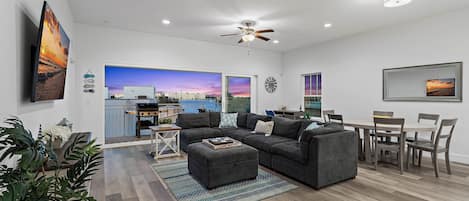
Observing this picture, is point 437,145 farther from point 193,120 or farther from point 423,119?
point 193,120

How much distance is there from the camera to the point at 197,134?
4973 mm

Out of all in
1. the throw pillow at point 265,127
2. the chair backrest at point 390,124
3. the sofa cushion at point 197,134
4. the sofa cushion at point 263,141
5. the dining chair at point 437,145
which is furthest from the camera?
the sofa cushion at point 197,134

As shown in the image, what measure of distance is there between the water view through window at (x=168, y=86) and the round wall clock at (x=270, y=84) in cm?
170

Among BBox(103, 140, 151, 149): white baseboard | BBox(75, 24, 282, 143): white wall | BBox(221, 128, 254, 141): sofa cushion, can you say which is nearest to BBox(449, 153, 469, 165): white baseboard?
BBox(221, 128, 254, 141): sofa cushion

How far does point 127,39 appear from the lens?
5.67 meters

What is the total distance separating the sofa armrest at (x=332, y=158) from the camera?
299 centimetres

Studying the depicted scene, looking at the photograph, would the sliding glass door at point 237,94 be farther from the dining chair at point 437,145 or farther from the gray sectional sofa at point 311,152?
the dining chair at point 437,145

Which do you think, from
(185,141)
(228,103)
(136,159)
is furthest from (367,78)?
(136,159)

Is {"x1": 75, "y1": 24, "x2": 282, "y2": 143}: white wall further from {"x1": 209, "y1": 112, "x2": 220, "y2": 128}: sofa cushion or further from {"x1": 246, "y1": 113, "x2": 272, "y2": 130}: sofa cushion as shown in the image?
{"x1": 246, "y1": 113, "x2": 272, "y2": 130}: sofa cushion

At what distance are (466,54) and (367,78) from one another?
1.84 metres

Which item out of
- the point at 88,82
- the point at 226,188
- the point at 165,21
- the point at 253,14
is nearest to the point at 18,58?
the point at 226,188

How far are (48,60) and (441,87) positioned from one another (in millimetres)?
6370

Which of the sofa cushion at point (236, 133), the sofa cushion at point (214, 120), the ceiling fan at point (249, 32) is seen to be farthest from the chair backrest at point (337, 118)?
the sofa cushion at point (214, 120)

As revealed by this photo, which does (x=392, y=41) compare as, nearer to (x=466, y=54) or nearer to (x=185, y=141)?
(x=466, y=54)
